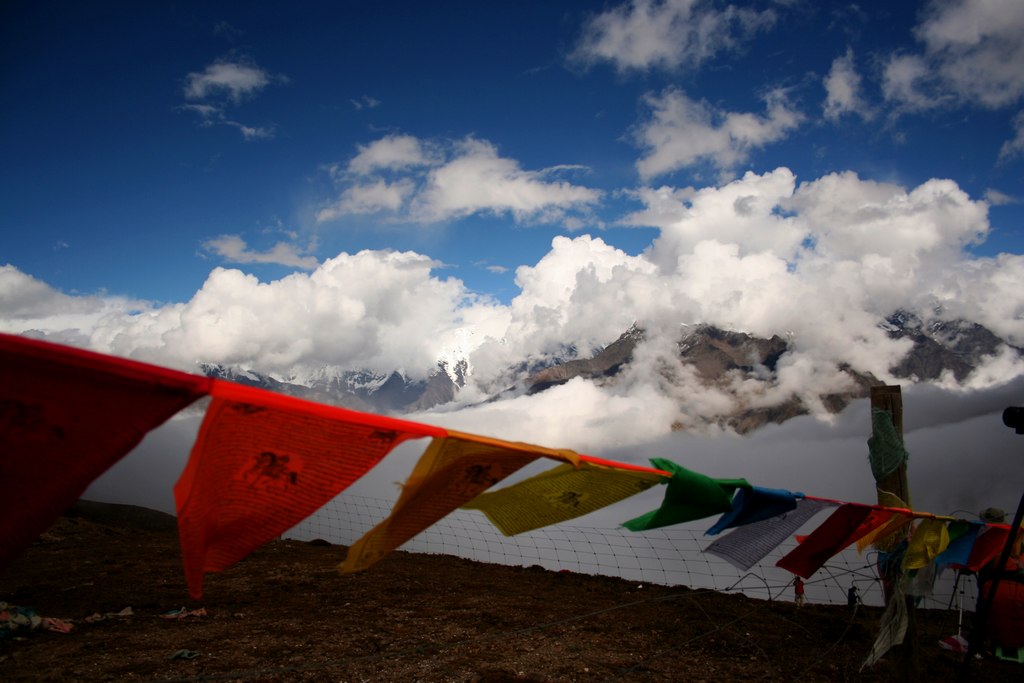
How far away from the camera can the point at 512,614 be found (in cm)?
972

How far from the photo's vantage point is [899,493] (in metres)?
6.29

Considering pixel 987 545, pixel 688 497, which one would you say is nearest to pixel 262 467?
pixel 688 497

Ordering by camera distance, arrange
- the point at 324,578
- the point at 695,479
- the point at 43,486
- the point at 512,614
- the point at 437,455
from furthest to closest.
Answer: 1. the point at 324,578
2. the point at 512,614
3. the point at 695,479
4. the point at 437,455
5. the point at 43,486

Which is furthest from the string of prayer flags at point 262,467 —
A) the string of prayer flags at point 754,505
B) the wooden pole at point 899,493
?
the wooden pole at point 899,493

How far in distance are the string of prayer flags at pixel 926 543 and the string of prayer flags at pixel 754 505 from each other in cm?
220

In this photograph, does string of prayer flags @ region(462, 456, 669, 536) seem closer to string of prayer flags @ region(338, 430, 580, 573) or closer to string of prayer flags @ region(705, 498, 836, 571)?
string of prayer flags @ region(338, 430, 580, 573)

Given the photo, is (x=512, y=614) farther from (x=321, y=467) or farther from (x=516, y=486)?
(x=321, y=467)

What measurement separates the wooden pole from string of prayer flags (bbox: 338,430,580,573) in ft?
15.5

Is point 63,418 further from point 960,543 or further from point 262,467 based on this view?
point 960,543

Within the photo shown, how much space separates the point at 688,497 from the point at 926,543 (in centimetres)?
367

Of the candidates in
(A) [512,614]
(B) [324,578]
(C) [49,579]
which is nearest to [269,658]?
(A) [512,614]

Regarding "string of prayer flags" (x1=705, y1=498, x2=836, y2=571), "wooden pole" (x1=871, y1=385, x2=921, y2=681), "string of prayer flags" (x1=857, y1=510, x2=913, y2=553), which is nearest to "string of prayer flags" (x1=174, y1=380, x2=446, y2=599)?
"string of prayer flags" (x1=705, y1=498, x2=836, y2=571)

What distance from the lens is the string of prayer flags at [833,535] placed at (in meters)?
5.32

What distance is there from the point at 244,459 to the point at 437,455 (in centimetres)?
90
